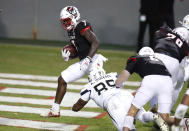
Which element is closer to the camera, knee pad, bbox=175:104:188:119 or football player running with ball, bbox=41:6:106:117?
knee pad, bbox=175:104:188:119

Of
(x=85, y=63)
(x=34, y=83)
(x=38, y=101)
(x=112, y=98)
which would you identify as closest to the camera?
(x=112, y=98)

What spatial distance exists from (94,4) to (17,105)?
11.6 meters

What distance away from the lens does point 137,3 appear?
18594 mm

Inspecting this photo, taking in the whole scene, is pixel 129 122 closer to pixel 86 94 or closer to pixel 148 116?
pixel 148 116

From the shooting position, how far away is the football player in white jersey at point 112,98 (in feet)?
18.7

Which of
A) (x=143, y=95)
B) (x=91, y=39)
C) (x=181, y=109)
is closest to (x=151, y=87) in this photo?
(x=143, y=95)

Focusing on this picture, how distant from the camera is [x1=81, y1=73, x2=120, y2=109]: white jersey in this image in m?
5.86

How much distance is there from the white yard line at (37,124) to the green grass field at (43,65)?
0.19 meters

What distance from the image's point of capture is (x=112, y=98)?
5.77 metres


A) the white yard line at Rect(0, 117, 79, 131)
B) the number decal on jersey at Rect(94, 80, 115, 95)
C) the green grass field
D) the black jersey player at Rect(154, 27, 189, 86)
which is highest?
the black jersey player at Rect(154, 27, 189, 86)

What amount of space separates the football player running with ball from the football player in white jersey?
0.88 m

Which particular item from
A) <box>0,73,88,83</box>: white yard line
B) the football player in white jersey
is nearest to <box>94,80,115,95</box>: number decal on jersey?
the football player in white jersey

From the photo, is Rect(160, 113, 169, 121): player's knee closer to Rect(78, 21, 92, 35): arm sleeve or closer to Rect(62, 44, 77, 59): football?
Rect(78, 21, 92, 35): arm sleeve

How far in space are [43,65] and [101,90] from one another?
745 cm
